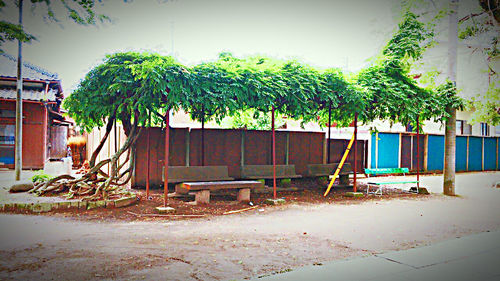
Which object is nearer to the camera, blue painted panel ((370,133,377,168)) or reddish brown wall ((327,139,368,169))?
reddish brown wall ((327,139,368,169))

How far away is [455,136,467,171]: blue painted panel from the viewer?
22859 millimetres

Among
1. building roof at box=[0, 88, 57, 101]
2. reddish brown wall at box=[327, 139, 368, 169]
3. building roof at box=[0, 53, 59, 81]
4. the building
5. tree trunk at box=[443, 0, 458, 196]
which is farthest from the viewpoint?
building roof at box=[0, 53, 59, 81]

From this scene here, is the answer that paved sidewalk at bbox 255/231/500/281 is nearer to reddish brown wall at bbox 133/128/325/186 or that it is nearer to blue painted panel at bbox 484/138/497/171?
reddish brown wall at bbox 133/128/325/186

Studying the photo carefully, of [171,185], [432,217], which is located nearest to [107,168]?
[171,185]

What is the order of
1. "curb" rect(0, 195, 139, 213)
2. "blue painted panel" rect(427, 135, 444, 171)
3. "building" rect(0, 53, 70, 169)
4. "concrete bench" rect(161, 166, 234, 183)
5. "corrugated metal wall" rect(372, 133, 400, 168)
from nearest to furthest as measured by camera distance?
"curb" rect(0, 195, 139, 213), "concrete bench" rect(161, 166, 234, 183), "corrugated metal wall" rect(372, 133, 400, 168), "building" rect(0, 53, 70, 169), "blue painted panel" rect(427, 135, 444, 171)

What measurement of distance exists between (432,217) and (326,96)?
4094 millimetres

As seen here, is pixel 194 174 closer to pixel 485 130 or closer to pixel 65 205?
pixel 65 205

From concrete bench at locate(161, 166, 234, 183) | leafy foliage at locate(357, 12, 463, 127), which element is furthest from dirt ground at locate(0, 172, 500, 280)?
leafy foliage at locate(357, 12, 463, 127)

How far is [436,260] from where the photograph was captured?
527 centimetres

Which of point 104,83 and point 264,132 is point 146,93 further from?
point 264,132

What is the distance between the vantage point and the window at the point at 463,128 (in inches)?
1206

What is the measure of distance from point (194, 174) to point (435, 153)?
16589 mm

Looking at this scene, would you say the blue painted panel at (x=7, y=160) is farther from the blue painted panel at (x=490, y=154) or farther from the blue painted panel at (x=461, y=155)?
the blue painted panel at (x=490, y=154)

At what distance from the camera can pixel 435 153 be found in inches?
856
